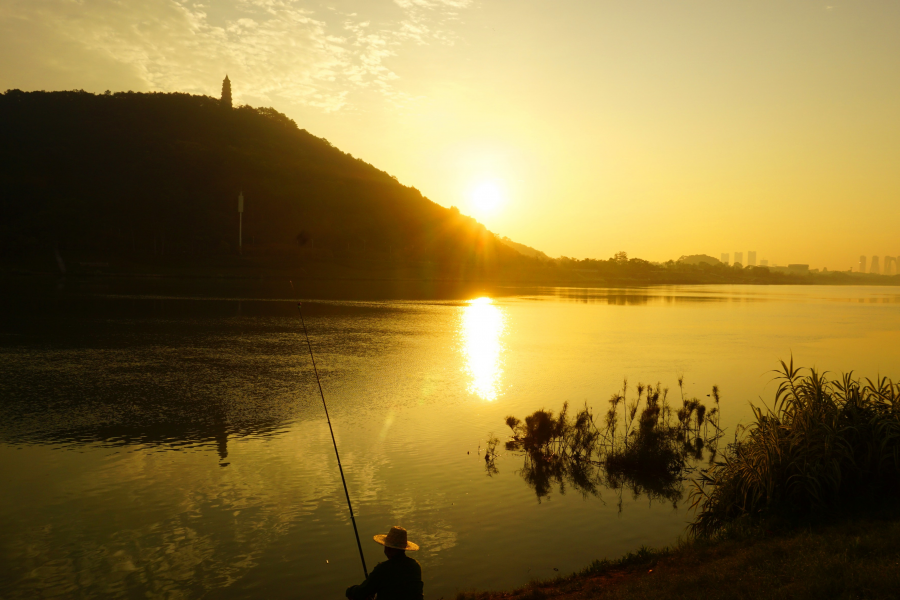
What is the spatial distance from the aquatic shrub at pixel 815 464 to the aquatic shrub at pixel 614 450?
2.21 m

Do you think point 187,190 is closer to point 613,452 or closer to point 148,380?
point 148,380

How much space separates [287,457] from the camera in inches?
508

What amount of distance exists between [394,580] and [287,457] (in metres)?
7.89

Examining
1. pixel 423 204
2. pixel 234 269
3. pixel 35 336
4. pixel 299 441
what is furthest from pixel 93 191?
pixel 299 441

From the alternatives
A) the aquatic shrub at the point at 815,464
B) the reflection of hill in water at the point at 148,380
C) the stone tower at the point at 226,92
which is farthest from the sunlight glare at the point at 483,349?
the stone tower at the point at 226,92

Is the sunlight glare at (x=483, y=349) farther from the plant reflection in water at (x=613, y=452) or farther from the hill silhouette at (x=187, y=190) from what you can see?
the hill silhouette at (x=187, y=190)

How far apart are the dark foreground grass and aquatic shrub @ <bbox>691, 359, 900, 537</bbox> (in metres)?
0.71

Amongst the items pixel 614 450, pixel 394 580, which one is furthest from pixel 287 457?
pixel 394 580

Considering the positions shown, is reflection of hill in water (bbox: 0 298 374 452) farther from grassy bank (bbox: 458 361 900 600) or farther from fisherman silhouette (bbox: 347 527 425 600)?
grassy bank (bbox: 458 361 900 600)

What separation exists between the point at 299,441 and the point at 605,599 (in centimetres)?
894

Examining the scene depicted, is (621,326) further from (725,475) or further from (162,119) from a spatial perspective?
(162,119)

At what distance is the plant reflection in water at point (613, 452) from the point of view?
41.0 ft

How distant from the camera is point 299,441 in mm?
14148

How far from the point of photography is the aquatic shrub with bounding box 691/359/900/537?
8806 mm
